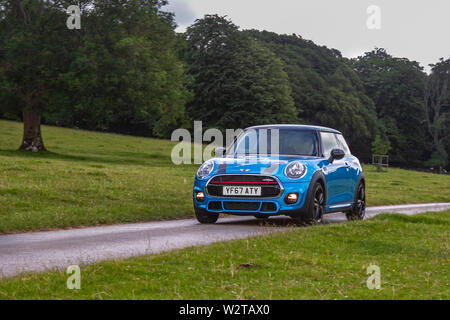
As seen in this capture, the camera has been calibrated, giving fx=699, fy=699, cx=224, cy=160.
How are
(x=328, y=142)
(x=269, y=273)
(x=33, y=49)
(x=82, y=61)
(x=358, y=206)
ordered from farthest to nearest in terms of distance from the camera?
(x=33, y=49)
(x=82, y=61)
(x=358, y=206)
(x=328, y=142)
(x=269, y=273)

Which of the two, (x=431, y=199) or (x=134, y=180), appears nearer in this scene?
(x=134, y=180)

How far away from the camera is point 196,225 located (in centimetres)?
1330

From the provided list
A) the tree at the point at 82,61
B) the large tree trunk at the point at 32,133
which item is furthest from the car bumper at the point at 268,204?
the large tree trunk at the point at 32,133

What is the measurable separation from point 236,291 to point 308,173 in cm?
686

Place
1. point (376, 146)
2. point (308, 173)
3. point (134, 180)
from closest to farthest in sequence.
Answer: point (308, 173), point (134, 180), point (376, 146)

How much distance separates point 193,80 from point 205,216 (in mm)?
32398

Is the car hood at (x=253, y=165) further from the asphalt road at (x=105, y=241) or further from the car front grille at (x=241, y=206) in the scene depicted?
the asphalt road at (x=105, y=241)

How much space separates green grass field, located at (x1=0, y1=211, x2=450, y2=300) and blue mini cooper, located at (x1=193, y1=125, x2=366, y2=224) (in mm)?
2557

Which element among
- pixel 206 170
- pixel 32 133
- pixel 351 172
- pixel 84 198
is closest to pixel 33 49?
pixel 32 133

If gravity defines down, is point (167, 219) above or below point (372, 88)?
below

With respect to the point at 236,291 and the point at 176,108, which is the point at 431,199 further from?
the point at 236,291

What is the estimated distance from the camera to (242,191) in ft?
40.7

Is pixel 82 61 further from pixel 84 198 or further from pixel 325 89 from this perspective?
pixel 325 89
